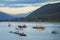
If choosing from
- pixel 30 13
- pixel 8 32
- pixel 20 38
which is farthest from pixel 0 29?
pixel 30 13

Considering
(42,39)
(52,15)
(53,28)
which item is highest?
(52,15)

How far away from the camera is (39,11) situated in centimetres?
156

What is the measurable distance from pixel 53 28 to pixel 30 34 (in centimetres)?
24

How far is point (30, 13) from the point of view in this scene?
155 centimetres

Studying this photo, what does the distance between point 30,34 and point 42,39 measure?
13 centimetres

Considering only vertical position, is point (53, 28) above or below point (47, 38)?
above

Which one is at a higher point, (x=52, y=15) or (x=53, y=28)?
(x=52, y=15)

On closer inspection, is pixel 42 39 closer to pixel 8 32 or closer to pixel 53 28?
pixel 53 28

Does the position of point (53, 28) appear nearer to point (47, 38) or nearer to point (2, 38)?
point (47, 38)

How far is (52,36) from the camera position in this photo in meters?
1.52

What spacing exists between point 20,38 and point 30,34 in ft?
0.37

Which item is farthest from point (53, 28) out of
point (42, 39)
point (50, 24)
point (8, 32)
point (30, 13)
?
point (8, 32)

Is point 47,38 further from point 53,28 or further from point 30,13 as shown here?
point 30,13

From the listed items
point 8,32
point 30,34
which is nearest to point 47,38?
point 30,34
